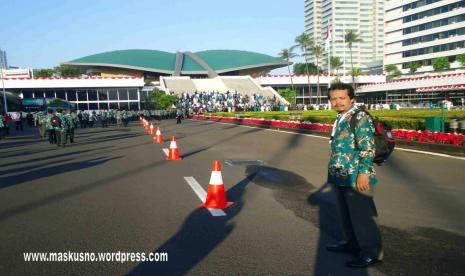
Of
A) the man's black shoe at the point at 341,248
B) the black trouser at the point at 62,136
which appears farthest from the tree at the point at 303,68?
the man's black shoe at the point at 341,248

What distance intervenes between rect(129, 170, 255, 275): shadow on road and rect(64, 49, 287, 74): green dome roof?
119 meters

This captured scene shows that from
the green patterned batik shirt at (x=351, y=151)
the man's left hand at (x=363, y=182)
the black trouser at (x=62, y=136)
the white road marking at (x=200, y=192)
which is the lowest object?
the white road marking at (x=200, y=192)

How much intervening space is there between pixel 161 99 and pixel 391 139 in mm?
64077

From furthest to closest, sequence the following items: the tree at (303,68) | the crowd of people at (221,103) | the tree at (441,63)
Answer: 1. the tree at (303,68)
2. the tree at (441,63)
3. the crowd of people at (221,103)

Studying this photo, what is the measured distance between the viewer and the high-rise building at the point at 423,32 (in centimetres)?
8512

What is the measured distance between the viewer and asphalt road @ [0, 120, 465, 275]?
3.93 m

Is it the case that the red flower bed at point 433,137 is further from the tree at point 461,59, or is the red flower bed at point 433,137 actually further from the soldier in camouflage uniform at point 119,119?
the tree at point 461,59

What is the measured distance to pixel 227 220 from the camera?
548cm

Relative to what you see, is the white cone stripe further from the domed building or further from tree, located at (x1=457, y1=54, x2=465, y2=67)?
the domed building

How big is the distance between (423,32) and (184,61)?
6944 centimetres

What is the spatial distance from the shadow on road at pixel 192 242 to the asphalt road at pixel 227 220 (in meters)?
0.01

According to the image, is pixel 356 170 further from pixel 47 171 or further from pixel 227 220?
pixel 47 171

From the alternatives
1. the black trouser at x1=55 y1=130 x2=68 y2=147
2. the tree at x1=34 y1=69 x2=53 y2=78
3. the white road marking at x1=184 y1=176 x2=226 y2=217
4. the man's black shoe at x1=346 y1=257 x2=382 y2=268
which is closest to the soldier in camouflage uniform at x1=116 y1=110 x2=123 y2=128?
the black trouser at x1=55 y1=130 x2=68 y2=147

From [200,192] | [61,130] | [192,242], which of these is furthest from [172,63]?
[192,242]
